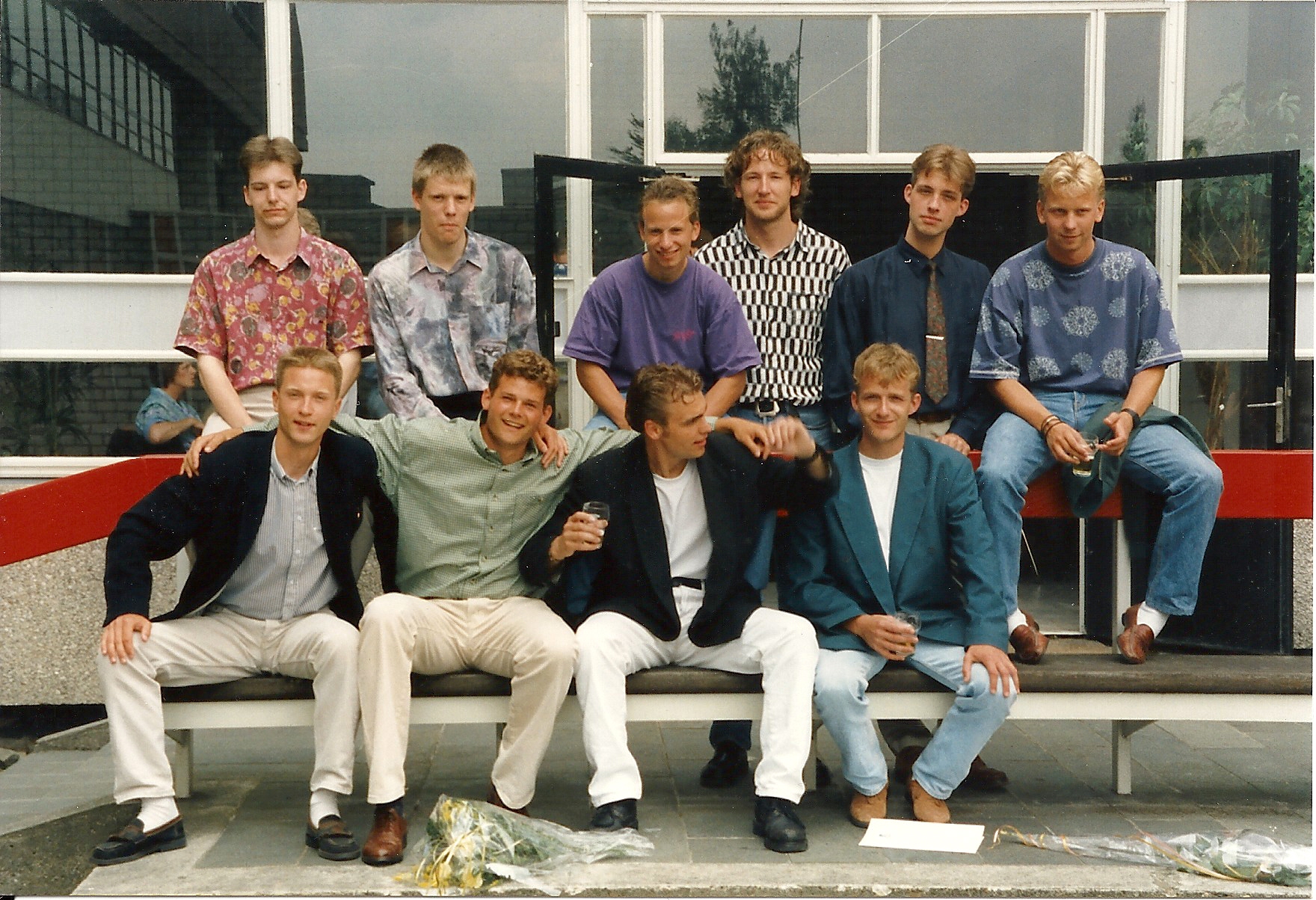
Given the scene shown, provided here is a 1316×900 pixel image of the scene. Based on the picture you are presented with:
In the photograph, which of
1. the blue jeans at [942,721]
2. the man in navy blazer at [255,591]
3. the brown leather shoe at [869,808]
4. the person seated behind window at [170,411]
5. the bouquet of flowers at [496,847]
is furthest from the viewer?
the person seated behind window at [170,411]

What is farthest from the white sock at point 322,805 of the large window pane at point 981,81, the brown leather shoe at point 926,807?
Result: the large window pane at point 981,81

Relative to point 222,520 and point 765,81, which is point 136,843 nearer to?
point 222,520

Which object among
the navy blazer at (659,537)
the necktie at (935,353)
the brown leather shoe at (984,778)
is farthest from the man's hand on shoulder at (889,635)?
the necktie at (935,353)

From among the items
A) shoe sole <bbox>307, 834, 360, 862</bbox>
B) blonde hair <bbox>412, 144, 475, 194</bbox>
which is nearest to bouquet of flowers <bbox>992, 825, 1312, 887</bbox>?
shoe sole <bbox>307, 834, 360, 862</bbox>

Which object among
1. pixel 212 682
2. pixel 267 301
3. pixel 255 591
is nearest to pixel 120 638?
pixel 212 682

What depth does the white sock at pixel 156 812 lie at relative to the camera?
3523mm

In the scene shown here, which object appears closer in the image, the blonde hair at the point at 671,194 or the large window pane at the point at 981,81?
the blonde hair at the point at 671,194

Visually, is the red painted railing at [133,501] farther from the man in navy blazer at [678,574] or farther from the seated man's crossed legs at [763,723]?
the seated man's crossed legs at [763,723]

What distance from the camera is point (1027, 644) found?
383 centimetres

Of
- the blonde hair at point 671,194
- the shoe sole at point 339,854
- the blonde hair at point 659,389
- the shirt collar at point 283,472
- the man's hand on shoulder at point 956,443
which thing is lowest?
the shoe sole at point 339,854

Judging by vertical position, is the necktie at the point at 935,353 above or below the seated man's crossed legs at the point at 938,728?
above

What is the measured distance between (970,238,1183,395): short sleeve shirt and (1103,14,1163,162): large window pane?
5.52 feet

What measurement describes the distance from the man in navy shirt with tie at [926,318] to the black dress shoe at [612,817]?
112 centimetres

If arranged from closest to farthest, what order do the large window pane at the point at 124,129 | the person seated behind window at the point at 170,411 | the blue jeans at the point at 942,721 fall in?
the blue jeans at the point at 942,721, the large window pane at the point at 124,129, the person seated behind window at the point at 170,411
